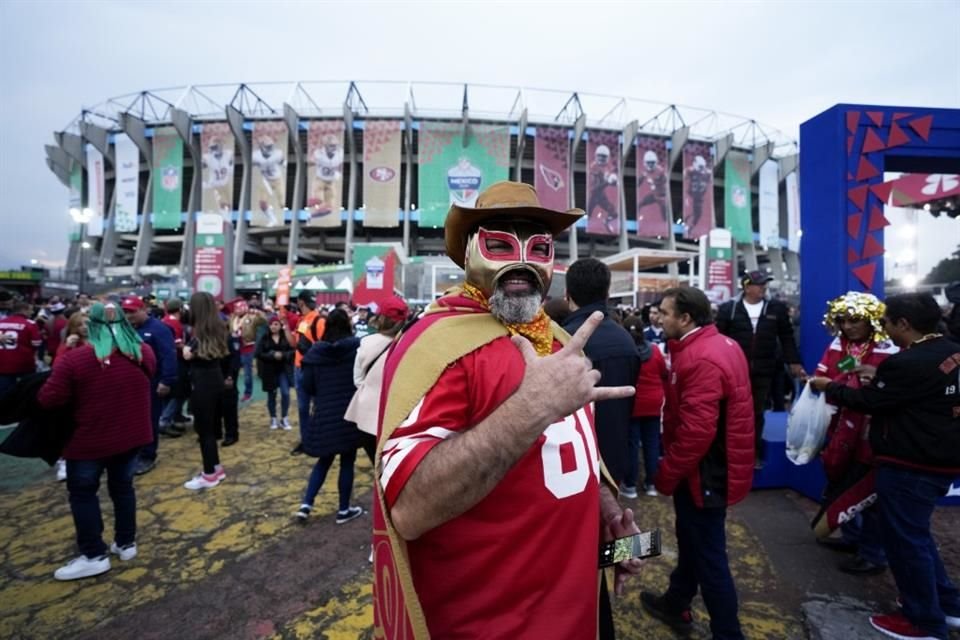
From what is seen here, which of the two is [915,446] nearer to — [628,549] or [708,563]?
[708,563]

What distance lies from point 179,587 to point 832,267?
5897 millimetres

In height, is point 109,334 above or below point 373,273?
below

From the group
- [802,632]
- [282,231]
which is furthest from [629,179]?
[802,632]

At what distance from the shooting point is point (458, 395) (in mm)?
1162

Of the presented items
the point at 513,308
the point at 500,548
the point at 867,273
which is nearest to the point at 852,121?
the point at 867,273

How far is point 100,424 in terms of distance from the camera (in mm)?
3162

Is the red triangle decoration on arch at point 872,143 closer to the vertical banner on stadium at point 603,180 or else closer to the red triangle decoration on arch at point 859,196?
the red triangle decoration on arch at point 859,196

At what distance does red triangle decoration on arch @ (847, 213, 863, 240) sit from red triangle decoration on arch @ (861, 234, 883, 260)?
0.10 m

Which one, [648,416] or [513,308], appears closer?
[513,308]

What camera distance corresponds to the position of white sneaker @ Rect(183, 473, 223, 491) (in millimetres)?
4602

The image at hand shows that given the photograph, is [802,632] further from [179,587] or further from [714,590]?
[179,587]

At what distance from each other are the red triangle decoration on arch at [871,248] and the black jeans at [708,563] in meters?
3.09

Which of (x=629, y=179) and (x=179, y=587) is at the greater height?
(x=629, y=179)

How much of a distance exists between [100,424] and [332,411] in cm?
162
